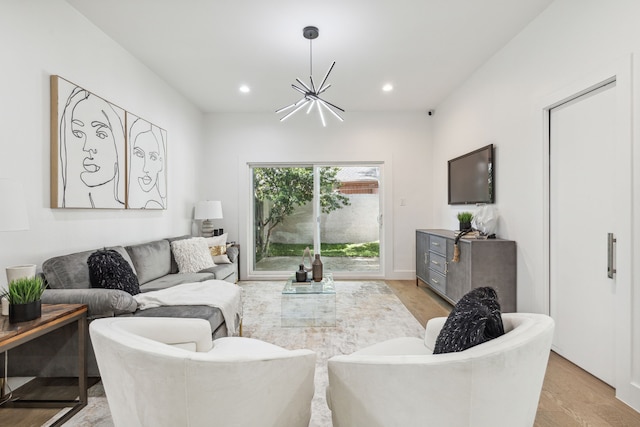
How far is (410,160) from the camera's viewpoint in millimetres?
5188

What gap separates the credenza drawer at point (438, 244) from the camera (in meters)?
3.67

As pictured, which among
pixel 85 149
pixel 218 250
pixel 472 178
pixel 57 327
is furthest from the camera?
pixel 218 250

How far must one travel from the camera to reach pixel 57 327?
167cm

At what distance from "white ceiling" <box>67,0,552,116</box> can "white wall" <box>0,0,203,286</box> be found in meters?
0.23

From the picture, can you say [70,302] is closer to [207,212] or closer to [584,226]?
[207,212]

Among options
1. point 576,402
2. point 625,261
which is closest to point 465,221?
point 625,261

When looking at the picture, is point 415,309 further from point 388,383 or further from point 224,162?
point 224,162

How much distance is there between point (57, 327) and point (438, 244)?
3641mm

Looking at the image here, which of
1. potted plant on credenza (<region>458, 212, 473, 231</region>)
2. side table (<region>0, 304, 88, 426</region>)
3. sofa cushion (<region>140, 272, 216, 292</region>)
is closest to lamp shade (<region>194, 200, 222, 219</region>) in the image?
sofa cushion (<region>140, 272, 216, 292</region>)

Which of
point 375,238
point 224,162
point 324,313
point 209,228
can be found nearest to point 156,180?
point 209,228

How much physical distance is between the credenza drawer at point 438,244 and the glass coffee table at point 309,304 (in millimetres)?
1421

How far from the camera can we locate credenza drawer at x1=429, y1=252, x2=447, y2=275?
3670 millimetres

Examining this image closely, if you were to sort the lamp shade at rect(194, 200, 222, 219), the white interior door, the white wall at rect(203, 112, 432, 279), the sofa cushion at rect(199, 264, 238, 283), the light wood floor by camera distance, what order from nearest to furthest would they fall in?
the light wood floor < the white interior door < the sofa cushion at rect(199, 264, 238, 283) < the lamp shade at rect(194, 200, 222, 219) < the white wall at rect(203, 112, 432, 279)

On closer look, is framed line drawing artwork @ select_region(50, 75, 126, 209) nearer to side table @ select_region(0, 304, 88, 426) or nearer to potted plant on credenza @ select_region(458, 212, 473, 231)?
side table @ select_region(0, 304, 88, 426)
